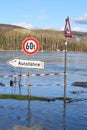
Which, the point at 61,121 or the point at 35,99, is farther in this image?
the point at 35,99

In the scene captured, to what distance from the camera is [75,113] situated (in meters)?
12.6

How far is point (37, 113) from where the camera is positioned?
40.7 feet

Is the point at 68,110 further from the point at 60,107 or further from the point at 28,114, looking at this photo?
the point at 28,114

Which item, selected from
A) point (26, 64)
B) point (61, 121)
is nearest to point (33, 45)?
point (26, 64)

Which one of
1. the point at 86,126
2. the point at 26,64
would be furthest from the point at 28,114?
the point at 26,64

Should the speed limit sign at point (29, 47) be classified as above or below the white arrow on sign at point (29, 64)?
above

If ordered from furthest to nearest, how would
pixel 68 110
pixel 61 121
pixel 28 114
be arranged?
pixel 68 110 < pixel 28 114 < pixel 61 121

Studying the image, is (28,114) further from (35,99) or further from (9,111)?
(35,99)

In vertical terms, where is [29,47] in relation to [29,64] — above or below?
above

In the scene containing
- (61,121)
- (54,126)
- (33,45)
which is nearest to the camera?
(54,126)

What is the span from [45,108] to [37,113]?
1.12 meters

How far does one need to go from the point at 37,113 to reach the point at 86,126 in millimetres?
2372

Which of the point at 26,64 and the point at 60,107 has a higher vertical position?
the point at 26,64

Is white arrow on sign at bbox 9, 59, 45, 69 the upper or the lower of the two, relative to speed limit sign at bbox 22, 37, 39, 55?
lower
